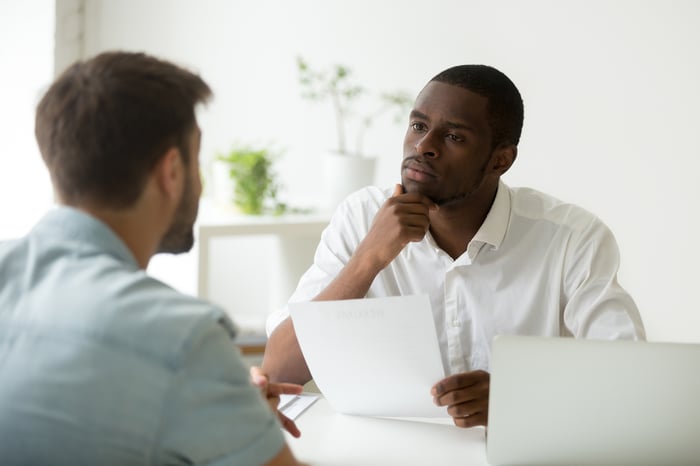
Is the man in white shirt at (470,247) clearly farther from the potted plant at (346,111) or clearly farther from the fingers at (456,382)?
the potted plant at (346,111)

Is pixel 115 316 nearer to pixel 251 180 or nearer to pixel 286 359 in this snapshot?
pixel 286 359

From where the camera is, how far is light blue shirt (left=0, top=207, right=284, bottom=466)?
88 centimetres

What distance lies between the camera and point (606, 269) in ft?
5.78

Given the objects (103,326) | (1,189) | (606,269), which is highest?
(103,326)

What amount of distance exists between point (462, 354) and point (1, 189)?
6.05 ft

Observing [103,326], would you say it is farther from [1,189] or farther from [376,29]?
[376,29]

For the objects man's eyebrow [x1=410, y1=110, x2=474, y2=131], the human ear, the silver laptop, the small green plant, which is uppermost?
the human ear

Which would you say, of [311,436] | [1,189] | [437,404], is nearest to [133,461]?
[311,436]

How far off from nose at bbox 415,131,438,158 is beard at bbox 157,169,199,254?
74 cm

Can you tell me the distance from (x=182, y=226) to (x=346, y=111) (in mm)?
2625

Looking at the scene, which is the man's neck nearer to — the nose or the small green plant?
the nose

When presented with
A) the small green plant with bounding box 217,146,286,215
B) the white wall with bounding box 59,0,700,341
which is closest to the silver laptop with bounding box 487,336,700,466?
the small green plant with bounding box 217,146,286,215

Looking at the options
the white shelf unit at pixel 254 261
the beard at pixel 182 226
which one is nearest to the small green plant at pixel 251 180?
the white shelf unit at pixel 254 261

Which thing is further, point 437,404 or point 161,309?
point 437,404
